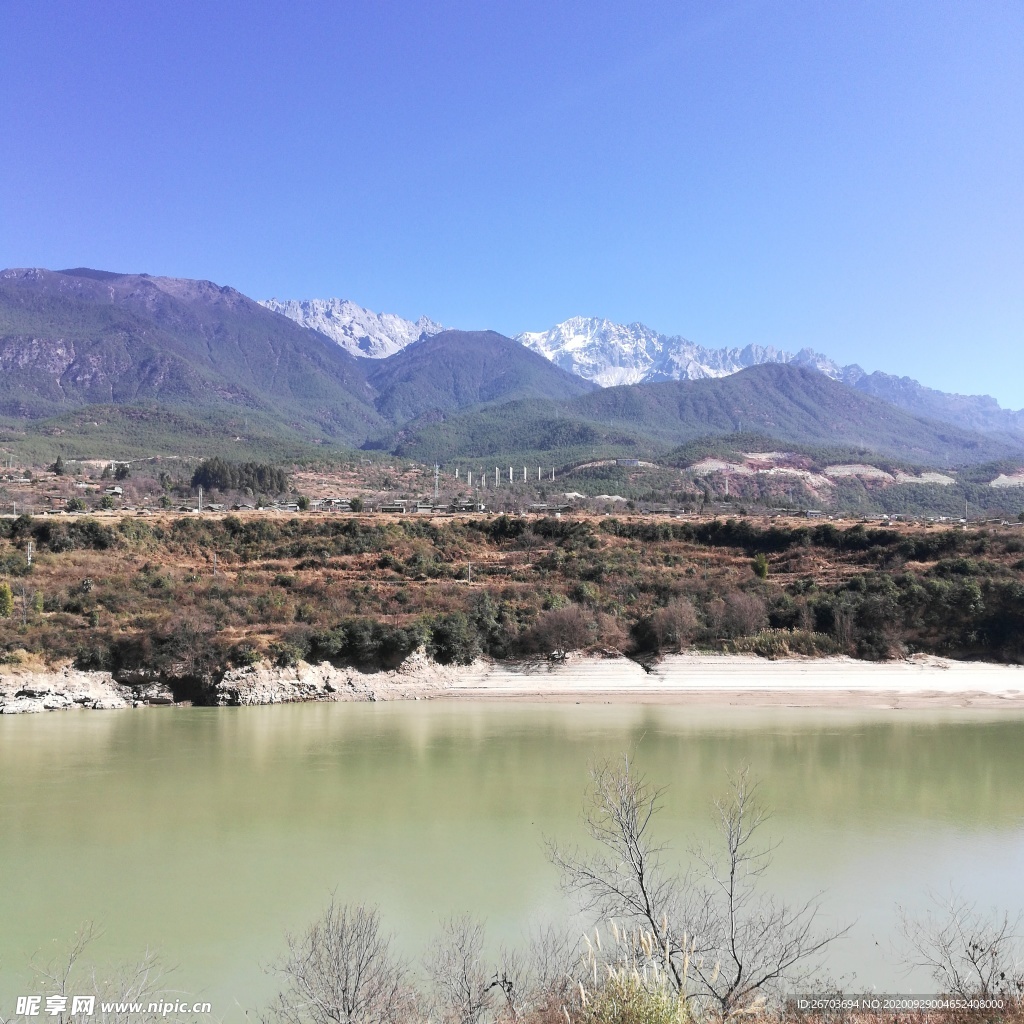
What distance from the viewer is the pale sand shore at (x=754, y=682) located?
28.4 meters

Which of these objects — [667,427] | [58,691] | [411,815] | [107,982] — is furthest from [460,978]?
[667,427]

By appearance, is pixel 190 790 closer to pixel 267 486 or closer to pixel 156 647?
pixel 156 647

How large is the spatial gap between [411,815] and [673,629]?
58.4 feet

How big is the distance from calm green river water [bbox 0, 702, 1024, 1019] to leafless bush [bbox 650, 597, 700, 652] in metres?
5.35

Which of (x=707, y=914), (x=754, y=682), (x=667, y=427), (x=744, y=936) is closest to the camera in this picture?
(x=744, y=936)

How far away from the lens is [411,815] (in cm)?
1614

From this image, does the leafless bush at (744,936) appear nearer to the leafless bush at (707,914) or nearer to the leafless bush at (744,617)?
the leafless bush at (707,914)

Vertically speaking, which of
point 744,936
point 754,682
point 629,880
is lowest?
point 754,682

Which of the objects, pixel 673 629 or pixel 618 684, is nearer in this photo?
pixel 618 684

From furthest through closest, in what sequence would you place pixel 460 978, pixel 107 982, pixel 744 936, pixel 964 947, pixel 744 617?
pixel 744 617
pixel 964 947
pixel 744 936
pixel 107 982
pixel 460 978

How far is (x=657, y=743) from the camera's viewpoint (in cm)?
2217

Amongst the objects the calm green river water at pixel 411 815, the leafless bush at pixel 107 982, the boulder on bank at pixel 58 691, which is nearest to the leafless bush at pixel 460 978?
the calm green river water at pixel 411 815

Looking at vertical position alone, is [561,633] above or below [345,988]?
below

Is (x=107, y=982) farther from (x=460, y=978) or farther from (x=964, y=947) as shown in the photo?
(x=964, y=947)
